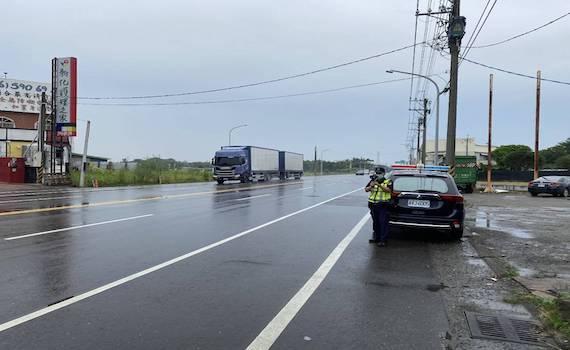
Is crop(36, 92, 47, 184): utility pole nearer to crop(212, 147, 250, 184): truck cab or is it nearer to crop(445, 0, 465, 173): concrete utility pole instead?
crop(212, 147, 250, 184): truck cab

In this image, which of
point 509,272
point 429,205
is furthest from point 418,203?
point 509,272

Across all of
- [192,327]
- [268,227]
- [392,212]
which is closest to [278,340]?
[192,327]

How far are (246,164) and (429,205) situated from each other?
34802 millimetres

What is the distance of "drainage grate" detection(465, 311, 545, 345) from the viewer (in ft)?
15.5

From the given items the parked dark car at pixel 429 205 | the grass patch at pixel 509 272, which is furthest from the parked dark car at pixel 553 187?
the grass patch at pixel 509 272

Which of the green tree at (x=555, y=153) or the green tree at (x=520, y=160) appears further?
the green tree at (x=555, y=153)

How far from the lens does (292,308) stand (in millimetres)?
5406

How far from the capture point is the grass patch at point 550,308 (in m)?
4.92

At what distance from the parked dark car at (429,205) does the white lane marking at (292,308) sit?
215 cm

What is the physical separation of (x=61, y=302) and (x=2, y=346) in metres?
1.29

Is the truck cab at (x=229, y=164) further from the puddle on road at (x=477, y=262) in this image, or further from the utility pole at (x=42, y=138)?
the puddle on road at (x=477, y=262)

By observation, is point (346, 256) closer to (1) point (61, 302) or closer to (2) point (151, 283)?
(2) point (151, 283)

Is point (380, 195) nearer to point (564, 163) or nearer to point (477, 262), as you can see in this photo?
point (477, 262)

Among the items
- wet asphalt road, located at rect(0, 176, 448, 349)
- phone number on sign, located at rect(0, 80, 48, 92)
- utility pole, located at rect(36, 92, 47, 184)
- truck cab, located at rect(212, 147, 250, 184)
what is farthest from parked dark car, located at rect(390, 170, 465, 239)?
phone number on sign, located at rect(0, 80, 48, 92)
